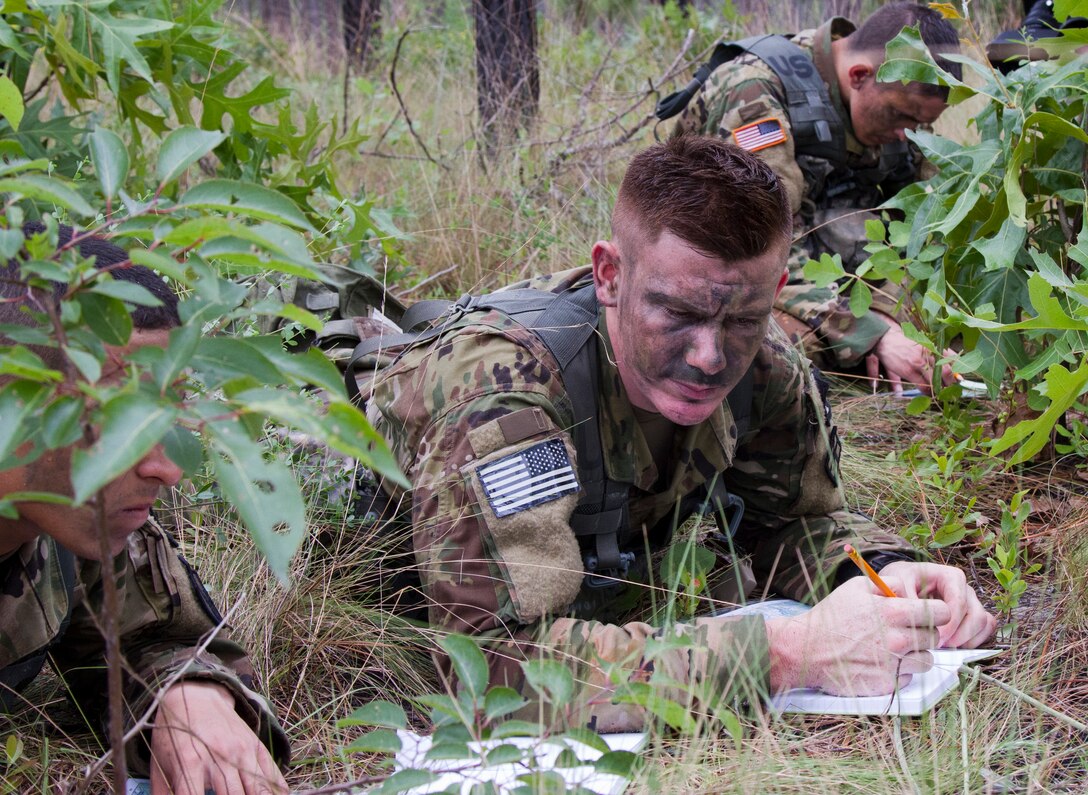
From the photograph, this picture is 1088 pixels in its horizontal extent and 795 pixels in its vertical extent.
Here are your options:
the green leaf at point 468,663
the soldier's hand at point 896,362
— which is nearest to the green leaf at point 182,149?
the green leaf at point 468,663

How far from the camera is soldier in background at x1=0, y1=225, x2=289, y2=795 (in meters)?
1.68

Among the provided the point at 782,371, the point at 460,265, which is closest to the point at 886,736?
the point at 782,371

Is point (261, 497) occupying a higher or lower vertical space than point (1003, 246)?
higher

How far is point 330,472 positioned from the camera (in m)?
2.72

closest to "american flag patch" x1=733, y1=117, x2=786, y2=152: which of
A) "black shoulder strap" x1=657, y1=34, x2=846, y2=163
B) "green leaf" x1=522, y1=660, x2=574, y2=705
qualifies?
"black shoulder strap" x1=657, y1=34, x2=846, y2=163

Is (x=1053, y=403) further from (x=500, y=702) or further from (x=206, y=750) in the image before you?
(x=206, y=750)

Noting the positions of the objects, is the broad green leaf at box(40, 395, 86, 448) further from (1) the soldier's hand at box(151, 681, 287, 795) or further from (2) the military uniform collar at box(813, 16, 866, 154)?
(2) the military uniform collar at box(813, 16, 866, 154)

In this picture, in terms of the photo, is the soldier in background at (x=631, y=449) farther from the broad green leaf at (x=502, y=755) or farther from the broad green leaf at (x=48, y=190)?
the broad green leaf at (x=48, y=190)

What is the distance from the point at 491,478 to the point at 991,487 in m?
1.63

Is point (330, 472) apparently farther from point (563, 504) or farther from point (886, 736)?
point (886, 736)

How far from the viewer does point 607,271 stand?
236 centimetres

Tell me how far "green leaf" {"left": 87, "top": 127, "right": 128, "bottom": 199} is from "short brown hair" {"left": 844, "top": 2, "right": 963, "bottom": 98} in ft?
11.5

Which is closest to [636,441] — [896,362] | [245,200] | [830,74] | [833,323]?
[245,200]

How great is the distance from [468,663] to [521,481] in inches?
26.6
